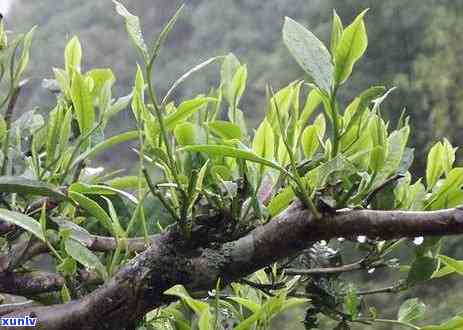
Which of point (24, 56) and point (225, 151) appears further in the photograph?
point (24, 56)

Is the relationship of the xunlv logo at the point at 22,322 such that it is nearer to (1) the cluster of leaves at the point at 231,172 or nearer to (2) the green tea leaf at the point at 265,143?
(1) the cluster of leaves at the point at 231,172

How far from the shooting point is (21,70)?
47 centimetres

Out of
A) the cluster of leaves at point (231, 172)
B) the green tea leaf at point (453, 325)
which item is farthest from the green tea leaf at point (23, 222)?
the green tea leaf at point (453, 325)

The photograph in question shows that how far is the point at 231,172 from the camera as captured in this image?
1.19 ft

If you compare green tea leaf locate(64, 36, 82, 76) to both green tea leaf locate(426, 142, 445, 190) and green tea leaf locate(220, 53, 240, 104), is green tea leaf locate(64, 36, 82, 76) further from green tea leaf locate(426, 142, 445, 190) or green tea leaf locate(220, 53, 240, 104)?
green tea leaf locate(426, 142, 445, 190)

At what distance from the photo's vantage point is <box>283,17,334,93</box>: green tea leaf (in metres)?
0.31

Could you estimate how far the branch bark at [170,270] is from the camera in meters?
0.33

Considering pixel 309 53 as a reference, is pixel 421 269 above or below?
below

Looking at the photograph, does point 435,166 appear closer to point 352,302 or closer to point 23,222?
point 352,302

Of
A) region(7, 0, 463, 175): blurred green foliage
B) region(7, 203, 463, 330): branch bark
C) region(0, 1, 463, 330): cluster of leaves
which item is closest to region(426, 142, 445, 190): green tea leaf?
region(0, 1, 463, 330): cluster of leaves

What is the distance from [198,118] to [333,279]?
14cm

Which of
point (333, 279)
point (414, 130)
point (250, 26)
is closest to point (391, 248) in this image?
point (333, 279)

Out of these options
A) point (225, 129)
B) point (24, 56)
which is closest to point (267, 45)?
point (24, 56)

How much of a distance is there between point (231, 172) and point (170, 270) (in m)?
0.06
